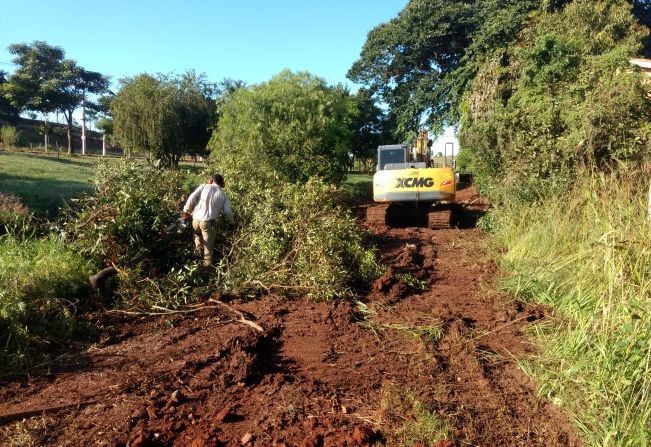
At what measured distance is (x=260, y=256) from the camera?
6891 millimetres

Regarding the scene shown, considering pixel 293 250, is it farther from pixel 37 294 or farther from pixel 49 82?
pixel 49 82

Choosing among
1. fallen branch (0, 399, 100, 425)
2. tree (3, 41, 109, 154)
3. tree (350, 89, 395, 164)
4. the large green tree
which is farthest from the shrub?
the large green tree

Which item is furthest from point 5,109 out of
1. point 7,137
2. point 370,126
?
point 370,126

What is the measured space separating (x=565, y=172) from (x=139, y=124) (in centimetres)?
2209

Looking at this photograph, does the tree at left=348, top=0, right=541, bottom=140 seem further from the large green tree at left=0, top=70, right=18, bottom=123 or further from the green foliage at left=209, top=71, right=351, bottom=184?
the large green tree at left=0, top=70, right=18, bottom=123

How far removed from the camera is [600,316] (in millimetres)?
4012

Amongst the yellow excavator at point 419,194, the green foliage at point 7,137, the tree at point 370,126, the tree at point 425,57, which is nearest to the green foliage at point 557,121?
the yellow excavator at point 419,194

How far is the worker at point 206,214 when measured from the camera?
7094 millimetres

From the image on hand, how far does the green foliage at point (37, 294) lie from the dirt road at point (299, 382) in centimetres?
42

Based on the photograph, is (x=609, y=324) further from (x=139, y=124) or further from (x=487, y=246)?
(x=139, y=124)

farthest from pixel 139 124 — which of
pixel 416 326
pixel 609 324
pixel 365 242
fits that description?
pixel 609 324

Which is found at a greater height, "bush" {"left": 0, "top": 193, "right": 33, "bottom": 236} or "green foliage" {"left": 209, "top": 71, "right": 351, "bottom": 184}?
"green foliage" {"left": 209, "top": 71, "right": 351, "bottom": 184}

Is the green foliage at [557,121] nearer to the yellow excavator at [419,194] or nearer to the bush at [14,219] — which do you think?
the yellow excavator at [419,194]

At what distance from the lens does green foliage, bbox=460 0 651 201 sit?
8898 mm
